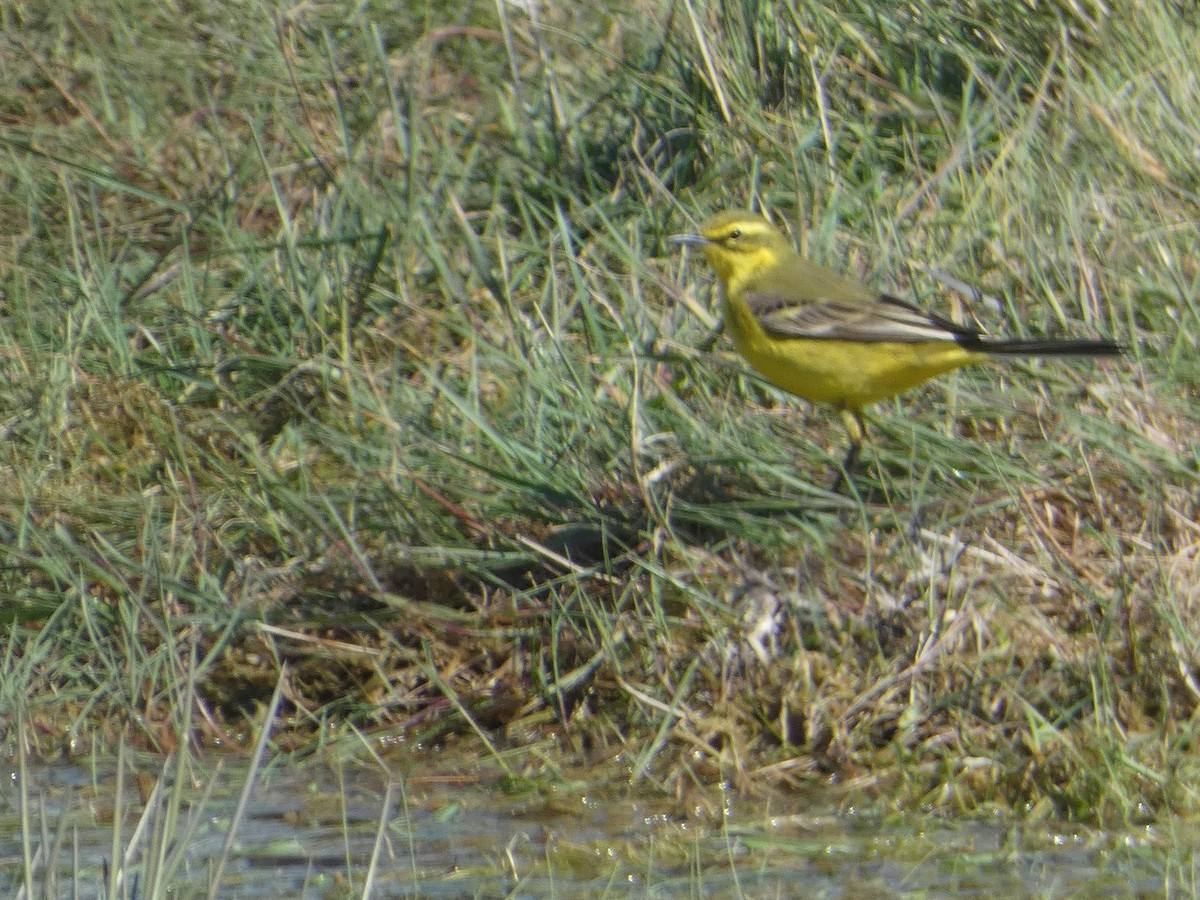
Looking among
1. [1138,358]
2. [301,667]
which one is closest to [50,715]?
[301,667]

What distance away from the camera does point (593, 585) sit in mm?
5758

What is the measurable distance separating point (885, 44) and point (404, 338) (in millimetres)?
2213

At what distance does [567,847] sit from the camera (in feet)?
15.9

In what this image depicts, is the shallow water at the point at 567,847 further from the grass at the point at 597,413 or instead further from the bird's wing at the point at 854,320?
the bird's wing at the point at 854,320

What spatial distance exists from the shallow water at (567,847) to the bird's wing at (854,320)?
1.57 m

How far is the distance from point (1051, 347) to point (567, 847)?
2124 mm

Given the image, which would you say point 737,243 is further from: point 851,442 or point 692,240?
point 851,442

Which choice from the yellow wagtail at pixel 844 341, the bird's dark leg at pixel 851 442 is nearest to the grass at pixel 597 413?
the bird's dark leg at pixel 851 442

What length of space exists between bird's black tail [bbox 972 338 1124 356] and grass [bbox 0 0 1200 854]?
274 millimetres

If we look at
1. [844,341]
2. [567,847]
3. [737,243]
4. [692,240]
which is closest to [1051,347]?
[844,341]

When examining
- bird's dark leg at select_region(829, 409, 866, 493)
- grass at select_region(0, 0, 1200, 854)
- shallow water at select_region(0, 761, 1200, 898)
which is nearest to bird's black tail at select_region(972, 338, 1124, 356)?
grass at select_region(0, 0, 1200, 854)

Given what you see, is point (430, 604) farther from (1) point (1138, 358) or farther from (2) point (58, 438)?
(1) point (1138, 358)

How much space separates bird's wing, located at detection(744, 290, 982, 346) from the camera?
19.6 feet

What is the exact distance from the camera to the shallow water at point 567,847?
448 centimetres
